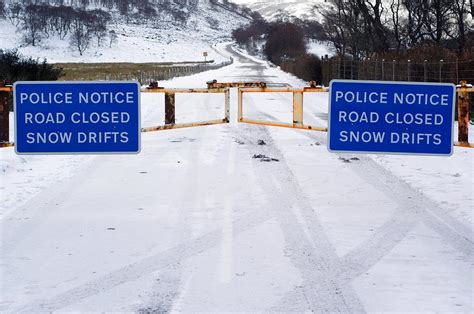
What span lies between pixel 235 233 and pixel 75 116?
2.00 metres

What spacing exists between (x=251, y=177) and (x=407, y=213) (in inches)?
99.1

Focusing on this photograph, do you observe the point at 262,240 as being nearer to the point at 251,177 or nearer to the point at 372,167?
the point at 251,177

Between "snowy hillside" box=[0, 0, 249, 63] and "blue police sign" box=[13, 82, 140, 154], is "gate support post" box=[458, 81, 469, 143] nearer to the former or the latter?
"blue police sign" box=[13, 82, 140, 154]

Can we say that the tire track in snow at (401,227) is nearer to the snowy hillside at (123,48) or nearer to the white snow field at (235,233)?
the white snow field at (235,233)

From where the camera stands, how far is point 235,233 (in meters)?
6.32

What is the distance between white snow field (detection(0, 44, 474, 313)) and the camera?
4.76m

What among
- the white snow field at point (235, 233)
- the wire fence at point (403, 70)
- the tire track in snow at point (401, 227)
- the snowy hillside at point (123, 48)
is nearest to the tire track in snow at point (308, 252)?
the white snow field at point (235, 233)

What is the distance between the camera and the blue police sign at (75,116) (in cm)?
657

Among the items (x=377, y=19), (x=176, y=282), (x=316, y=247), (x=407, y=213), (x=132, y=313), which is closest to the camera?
Answer: (x=132, y=313)

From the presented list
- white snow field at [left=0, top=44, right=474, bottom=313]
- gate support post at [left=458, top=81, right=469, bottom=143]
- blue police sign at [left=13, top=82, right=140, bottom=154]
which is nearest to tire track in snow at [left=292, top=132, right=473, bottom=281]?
white snow field at [left=0, top=44, right=474, bottom=313]

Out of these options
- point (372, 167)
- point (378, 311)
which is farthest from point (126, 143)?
point (372, 167)

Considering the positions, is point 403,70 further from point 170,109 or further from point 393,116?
point 393,116

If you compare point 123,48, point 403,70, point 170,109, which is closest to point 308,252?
point 170,109

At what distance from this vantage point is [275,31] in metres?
120
